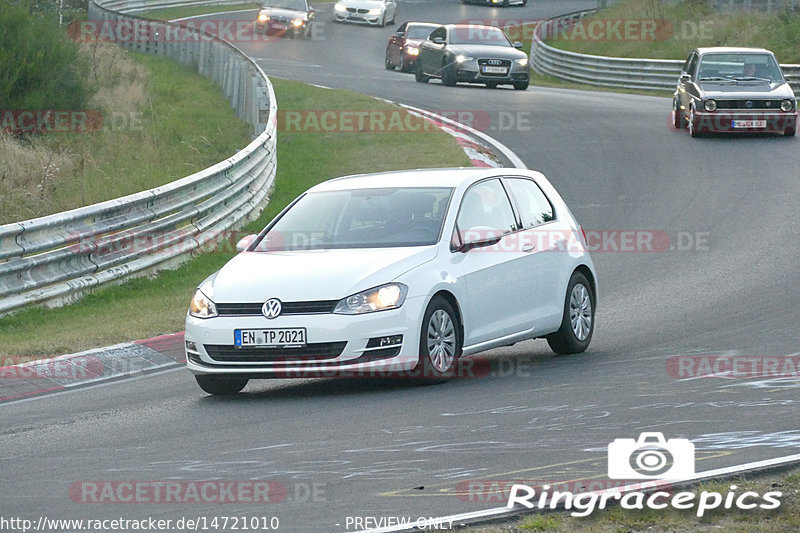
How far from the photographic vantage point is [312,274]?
32.8ft

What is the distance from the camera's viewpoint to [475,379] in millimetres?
10477

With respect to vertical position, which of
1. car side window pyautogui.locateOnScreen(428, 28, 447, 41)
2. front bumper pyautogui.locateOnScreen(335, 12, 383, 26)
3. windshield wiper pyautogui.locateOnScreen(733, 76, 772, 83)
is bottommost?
front bumper pyautogui.locateOnScreen(335, 12, 383, 26)

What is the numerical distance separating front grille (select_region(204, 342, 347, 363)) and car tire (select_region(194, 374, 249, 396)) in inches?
8.6

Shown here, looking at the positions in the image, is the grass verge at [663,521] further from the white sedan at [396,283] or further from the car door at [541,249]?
the car door at [541,249]

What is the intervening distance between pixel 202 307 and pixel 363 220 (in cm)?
149

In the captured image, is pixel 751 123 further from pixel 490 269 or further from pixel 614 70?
pixel 490 269

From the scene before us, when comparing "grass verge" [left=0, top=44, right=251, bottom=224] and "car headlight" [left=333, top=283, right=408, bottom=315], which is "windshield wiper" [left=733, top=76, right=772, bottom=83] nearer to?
"grass verge" [left=0, top=44, right=251, bottom=224]

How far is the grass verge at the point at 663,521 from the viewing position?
18.8 ft

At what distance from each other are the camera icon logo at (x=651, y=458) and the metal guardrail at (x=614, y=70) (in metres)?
29.0

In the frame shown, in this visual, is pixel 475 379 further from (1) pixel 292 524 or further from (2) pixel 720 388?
(1) pixel 292 524

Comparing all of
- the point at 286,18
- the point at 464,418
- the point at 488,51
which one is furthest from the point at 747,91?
the point at 286,18

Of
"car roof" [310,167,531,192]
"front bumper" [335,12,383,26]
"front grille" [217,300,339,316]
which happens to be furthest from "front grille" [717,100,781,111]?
"front bumper" [335,12,383,26]

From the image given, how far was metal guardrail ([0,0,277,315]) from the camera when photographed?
13.6 m

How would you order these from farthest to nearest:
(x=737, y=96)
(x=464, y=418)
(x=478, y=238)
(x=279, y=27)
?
(x=279, y=27)
(x=737, y=96)
(x=478, y=238)
(x=464, y=418)
